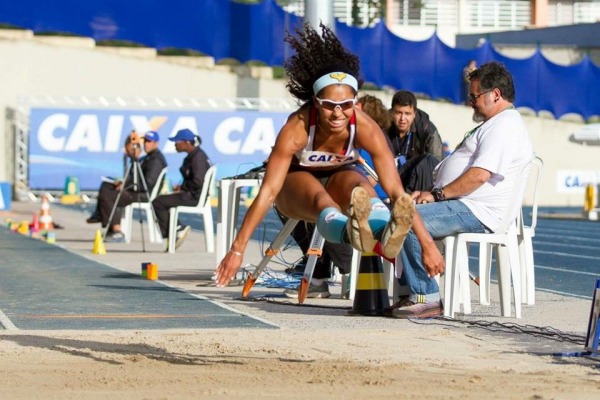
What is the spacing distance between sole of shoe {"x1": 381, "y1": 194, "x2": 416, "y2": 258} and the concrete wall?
29.0 metres

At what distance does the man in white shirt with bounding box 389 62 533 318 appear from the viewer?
9680 millimetres

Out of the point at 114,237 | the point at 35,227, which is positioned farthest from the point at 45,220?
the point at 114,237

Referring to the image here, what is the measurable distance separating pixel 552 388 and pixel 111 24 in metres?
27.6

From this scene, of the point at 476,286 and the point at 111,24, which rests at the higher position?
the point at 111,24

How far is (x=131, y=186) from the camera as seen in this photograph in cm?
2023

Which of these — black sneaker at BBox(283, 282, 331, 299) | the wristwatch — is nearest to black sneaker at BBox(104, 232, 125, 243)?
black sneaker at BBox(283, 282, 331, 299)

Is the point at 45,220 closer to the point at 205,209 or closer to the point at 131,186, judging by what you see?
the point at 131,186

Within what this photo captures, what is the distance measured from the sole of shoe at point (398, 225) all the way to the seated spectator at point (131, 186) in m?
12.0

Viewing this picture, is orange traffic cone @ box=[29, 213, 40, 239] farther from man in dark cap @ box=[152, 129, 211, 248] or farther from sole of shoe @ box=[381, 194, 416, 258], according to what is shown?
sole of shoe @ box=[381, 194, 416, 258]

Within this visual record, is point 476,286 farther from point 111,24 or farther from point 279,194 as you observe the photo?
point 111,24

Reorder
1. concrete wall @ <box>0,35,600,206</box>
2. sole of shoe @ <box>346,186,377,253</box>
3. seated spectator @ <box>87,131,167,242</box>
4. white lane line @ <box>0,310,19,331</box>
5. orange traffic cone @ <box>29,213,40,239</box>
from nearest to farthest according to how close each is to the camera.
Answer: sole of shoe @ <box>346,186,377,253</box> < white lane line @ <box>0,310,19,331</box> < seated spectator @ <box>87,131,167,242</box> < orange traffic cone @ <box>29,213,40,239</box> < concrete wall @ <box>0,35,600,206</box>

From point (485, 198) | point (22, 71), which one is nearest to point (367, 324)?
point (485, 198)

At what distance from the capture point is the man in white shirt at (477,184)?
9.68 m

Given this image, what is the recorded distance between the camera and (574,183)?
3903 cm
